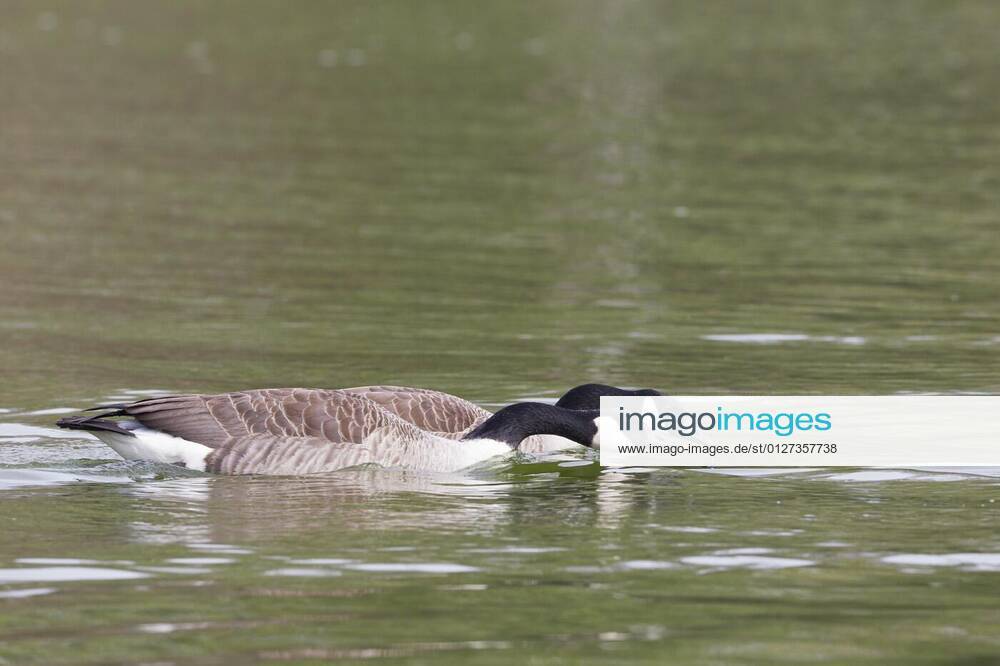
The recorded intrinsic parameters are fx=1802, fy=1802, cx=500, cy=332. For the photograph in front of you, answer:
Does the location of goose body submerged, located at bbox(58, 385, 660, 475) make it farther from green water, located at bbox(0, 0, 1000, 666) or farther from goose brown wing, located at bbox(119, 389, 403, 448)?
green water, located at bbox(0, 0, 1000, 666)

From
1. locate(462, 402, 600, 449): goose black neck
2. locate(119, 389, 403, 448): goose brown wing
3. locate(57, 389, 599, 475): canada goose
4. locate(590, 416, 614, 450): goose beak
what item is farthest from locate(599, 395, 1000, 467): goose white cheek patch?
locate(119, 389, 403, 448): goose brown wing

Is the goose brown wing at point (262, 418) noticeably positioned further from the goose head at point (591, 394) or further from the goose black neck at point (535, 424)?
the goose head at point (591, 394)

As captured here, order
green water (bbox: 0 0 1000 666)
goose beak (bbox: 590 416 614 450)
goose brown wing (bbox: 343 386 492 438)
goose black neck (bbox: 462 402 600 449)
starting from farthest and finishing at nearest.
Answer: goose beak (bbox: 590 416 614 450), goose brown wing (bbox: 343 386 492 438), goose black neck (bbox: 462 402 600 449), green water (bbox: 0 0 1000 666)

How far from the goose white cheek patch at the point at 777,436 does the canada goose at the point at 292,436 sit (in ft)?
3.11

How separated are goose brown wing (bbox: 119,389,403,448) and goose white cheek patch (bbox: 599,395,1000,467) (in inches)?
79.2

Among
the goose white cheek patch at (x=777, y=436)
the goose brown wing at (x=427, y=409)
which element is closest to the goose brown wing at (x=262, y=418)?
the goose brown wing at (x=427, y=409)

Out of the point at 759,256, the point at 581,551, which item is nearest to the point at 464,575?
the point at 581,551

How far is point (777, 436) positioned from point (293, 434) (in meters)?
4.02

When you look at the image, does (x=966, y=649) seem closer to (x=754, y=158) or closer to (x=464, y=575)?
(x=464, y=575)

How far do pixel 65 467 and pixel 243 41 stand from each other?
4251 centimetres

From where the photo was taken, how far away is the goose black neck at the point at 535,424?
14.1 m

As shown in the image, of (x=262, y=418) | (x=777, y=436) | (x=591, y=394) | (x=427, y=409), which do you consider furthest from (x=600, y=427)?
(x=262, y=418)

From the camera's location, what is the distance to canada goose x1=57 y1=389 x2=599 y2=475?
14016 mm

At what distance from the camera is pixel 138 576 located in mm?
10836
